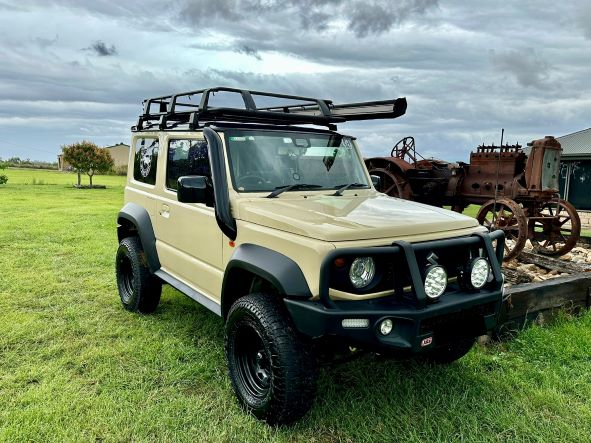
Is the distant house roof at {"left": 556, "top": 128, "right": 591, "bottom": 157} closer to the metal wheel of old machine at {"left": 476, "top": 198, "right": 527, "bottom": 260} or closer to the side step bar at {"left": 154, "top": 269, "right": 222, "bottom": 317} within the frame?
the metal wheel of old machine at {"left": 476, "top": 198, "right": 527, "bottom": 260}

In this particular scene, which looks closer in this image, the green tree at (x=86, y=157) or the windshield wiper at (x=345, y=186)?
the windshield wiper at (x=345, y=186)

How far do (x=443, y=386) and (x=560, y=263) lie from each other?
4505mm

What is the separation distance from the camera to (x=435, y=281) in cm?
294

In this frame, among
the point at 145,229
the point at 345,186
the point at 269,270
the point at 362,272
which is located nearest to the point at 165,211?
the point at 145,229

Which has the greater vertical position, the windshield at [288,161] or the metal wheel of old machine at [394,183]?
the windshield at [288,161]

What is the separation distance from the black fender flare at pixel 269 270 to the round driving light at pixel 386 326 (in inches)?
17.5

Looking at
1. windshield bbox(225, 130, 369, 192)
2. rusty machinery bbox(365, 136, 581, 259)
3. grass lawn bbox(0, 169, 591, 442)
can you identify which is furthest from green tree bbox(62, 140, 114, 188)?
windshield bbox(225, 130, 369, 192)

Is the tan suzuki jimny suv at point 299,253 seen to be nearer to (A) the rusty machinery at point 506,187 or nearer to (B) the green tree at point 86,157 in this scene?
(A) the rusty machinery at point 506,187

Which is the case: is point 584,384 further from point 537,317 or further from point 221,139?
point 221,139

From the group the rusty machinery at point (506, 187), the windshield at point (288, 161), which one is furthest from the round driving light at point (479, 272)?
the rusty machinery at point (506, 187)

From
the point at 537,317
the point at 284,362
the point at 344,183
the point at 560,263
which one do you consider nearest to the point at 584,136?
the point at 560,263

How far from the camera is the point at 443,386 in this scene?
3.77 metres

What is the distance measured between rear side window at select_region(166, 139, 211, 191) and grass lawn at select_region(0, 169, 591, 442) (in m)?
1.54

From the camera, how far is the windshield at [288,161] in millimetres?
3832
